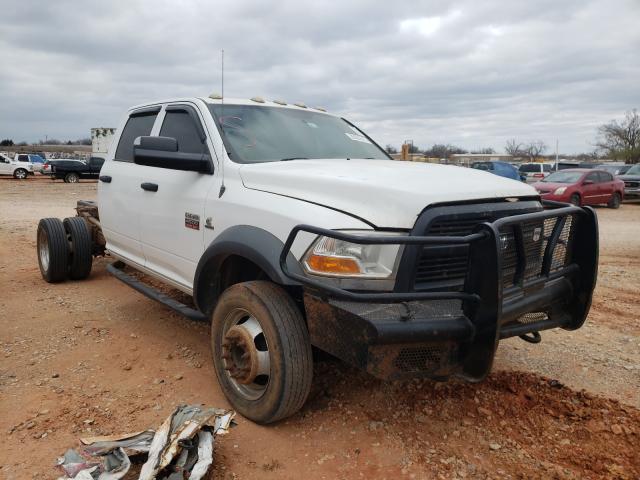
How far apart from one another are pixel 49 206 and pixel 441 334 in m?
17.4

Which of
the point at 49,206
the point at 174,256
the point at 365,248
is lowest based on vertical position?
the point at 49,206

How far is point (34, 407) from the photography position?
10.8 feet

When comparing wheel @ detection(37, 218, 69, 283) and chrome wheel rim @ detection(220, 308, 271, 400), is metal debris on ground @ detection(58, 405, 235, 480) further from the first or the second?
wheel @ detection(37, 218, 69, 283)

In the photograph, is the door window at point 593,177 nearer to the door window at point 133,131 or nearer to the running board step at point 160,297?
the door window at point 133,131

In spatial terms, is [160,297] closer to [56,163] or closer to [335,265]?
[335,265]

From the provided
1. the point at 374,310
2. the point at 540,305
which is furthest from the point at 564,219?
the point at 374,310

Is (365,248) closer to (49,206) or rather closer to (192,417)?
(192,417)

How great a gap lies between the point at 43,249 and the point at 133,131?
2364 mm

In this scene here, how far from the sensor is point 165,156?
3492 millimetres

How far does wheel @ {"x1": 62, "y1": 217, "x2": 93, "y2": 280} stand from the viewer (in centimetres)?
621

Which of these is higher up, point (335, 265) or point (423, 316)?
point (335, 265)

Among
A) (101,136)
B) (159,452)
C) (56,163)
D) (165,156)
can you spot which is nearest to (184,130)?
(165,156)

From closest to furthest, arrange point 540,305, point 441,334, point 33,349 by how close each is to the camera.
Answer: point 441,334, point 540,305, point 33,349

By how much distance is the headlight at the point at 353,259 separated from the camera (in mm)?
2629
